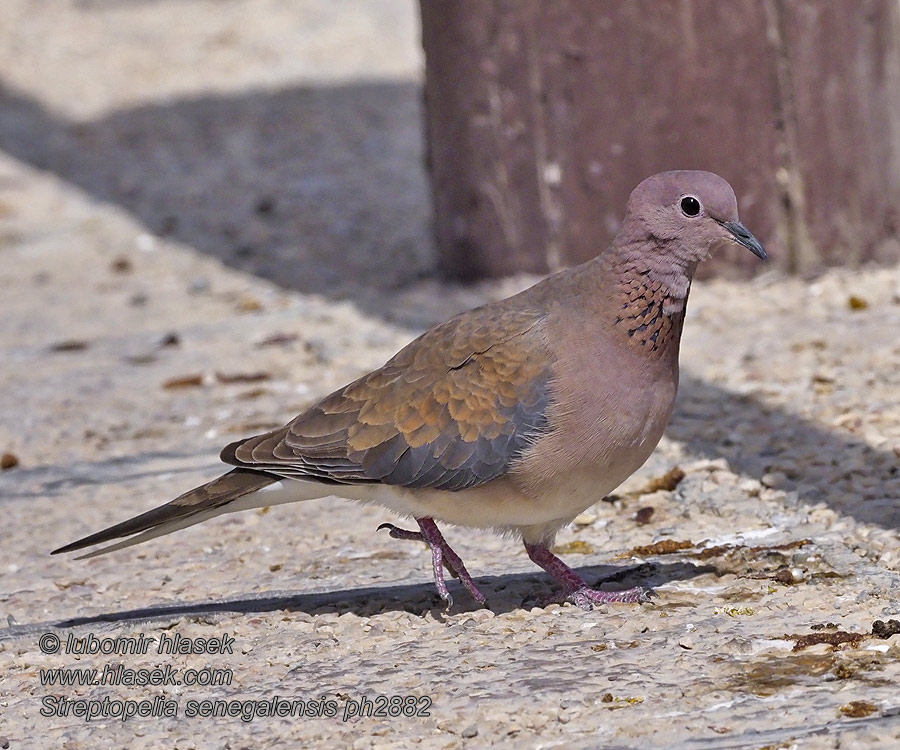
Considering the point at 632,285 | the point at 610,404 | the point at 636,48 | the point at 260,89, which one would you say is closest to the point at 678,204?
the point at 632,285

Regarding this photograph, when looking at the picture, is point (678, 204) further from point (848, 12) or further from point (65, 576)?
point (848, 12)

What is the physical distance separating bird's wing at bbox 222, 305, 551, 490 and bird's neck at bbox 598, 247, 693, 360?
21cm

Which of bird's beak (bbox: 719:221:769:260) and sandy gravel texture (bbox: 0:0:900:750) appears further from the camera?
bird's beak (bbox: 719:221:769:260)

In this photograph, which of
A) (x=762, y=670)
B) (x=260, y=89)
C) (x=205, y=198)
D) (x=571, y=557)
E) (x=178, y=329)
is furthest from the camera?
(x=260, y=89)

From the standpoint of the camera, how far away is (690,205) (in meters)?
3.38

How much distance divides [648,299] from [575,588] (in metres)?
0.74

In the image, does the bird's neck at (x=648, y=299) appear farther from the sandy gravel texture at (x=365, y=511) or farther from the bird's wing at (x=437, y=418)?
the sandy gravel texture at (x=365, y=511)

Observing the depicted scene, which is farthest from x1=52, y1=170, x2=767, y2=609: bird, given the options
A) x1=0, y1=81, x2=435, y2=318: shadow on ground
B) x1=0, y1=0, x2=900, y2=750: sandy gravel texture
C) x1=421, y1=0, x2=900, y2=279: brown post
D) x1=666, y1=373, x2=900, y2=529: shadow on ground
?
x1=0, y1=81, x2=435, y2=318: shadow on ground

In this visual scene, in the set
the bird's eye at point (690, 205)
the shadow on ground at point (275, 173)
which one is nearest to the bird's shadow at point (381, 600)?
the bird's eye at point (690, 205)

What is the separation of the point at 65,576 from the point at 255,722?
3.95ft

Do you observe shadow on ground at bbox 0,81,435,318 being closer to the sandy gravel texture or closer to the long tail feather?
the sandy gravel texture

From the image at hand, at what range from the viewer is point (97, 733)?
3.09 m

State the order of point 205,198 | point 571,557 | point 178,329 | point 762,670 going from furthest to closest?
1. point 205,198
2. point 178,329
3. point 571,557
4. point 762,670

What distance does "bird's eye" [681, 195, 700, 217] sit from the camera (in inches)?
133
